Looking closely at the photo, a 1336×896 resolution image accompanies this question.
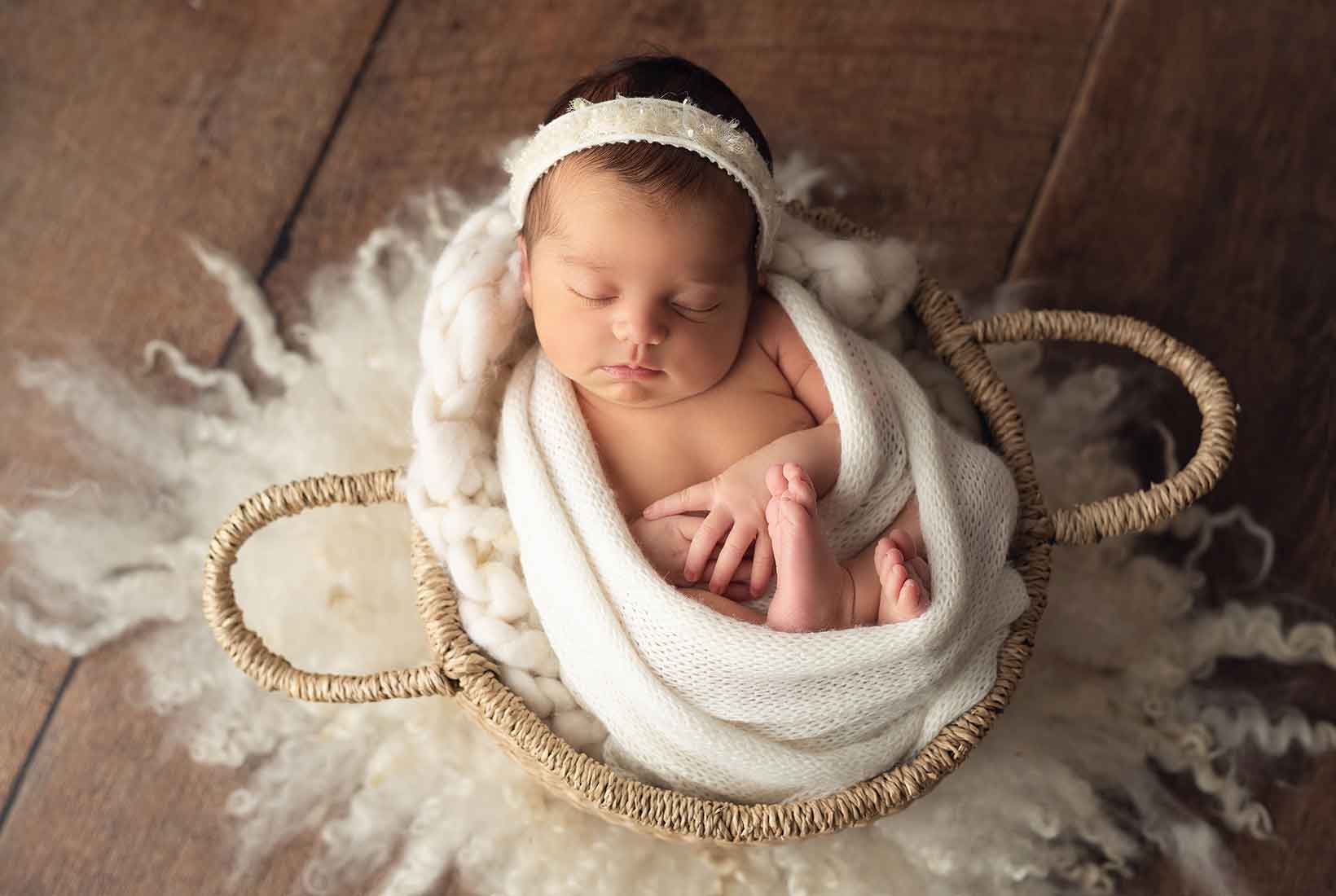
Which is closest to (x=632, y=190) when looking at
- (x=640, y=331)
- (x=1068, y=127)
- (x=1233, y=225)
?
(x=640, y=331)

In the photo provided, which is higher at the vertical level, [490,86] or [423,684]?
[490,86]

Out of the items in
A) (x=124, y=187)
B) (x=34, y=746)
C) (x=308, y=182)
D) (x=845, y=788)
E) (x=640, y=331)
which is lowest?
(x=34, y=746)

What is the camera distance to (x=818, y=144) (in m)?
1.78

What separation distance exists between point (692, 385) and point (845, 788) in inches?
16.9

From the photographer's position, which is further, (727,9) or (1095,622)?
(727,9)

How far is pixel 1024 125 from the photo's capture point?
180 cm

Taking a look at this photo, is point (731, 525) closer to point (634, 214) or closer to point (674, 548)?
point (674, 548)

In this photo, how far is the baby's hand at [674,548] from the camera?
4.06 feet

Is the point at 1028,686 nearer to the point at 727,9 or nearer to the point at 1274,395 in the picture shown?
the point at 1274,395

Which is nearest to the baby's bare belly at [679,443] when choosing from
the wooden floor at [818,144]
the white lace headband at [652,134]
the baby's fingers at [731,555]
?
the baby's fingers at [731,555]

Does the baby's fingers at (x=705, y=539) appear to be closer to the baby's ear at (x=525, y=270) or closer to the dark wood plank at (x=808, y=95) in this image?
the baby's ear at (x=525, y=270)

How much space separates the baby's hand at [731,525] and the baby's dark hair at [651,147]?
25 centimetres

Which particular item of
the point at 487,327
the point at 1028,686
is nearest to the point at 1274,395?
the point at 1028,686

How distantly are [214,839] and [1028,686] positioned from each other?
1.01 metres
